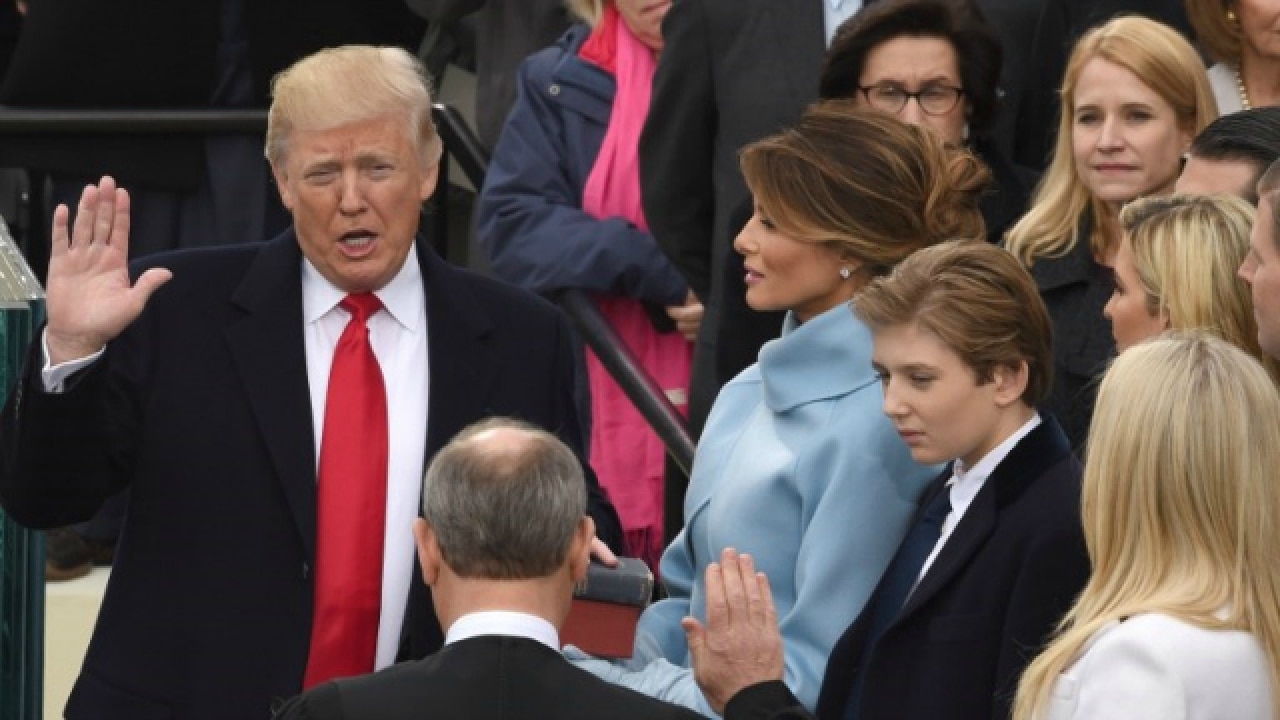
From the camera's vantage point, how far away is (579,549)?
12.9ft

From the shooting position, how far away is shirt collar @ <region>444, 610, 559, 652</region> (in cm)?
380

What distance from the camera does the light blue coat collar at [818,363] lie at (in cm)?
484

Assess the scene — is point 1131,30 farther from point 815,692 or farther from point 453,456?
point 453,456

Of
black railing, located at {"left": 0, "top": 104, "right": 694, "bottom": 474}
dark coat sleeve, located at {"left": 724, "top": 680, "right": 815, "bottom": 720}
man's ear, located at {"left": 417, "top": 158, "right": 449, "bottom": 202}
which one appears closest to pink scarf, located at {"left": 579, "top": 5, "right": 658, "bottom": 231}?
black railing, located at {"left": 0, "top": 104, "right": 694, "bottom": 474}

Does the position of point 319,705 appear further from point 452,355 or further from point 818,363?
point 452,355

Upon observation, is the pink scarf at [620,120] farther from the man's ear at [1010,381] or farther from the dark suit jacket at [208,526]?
the man's ear at [1010,381]

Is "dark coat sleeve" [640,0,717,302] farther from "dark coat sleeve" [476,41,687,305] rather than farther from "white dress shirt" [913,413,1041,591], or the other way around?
"white dress shirt" [913,413,1041,591]

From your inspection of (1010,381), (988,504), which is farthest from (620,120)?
(988,504)

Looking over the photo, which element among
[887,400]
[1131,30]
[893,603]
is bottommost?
[893,603]

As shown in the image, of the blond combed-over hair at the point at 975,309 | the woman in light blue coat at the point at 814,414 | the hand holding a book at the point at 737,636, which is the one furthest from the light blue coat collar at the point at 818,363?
the hand holding a book at the point at 737,636

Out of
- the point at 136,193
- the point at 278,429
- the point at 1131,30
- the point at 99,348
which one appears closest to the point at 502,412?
the point at 278,429

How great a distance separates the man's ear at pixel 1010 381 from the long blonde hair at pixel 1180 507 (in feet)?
1.59

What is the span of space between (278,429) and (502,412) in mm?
414

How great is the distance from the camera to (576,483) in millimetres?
3957
